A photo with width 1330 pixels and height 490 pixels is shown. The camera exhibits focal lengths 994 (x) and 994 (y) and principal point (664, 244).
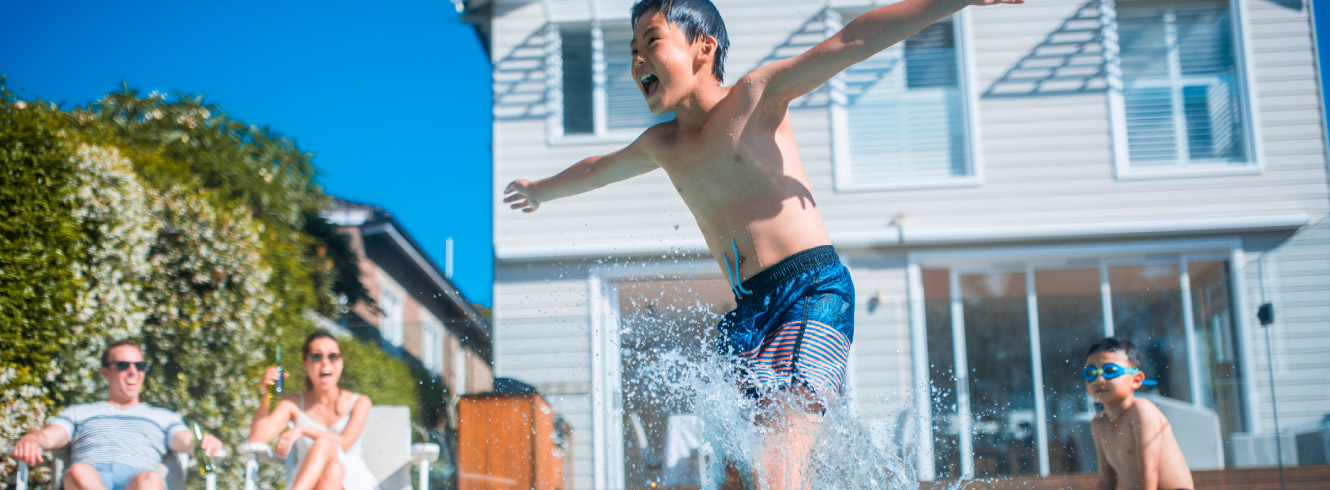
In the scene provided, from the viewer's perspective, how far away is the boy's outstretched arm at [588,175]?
2873mm

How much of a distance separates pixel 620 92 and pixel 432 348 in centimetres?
459

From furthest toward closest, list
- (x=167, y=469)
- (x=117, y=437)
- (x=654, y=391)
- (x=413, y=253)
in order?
(x=413, y=253) < (x=654, y=391) < (x=167, y=469) < (x=117, y=437)

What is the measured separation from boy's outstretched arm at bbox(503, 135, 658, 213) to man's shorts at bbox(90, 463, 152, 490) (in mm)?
2424

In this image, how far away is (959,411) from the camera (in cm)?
486

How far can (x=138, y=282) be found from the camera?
6.02 meters

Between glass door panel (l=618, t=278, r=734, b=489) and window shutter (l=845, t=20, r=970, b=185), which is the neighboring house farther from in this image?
window shutter (l=845, t=20, r=970, b=185)

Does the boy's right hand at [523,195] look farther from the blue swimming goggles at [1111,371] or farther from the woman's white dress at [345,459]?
the blue swimming goggles at [1111,371]

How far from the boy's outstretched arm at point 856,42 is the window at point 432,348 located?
3.45 m

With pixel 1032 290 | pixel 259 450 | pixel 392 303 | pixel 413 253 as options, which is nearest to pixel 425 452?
pixel 259 450

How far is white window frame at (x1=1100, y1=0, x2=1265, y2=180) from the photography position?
8.90 metres

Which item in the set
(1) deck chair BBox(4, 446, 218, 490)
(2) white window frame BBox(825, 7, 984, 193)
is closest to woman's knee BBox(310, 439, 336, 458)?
(1) deck chair BBox(4, 446, 218, 490)

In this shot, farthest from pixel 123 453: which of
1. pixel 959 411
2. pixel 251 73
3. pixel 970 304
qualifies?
pixel 251 73

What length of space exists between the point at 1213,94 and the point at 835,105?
3451mm

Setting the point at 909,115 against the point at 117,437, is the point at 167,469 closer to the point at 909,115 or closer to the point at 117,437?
the point at 117,437
